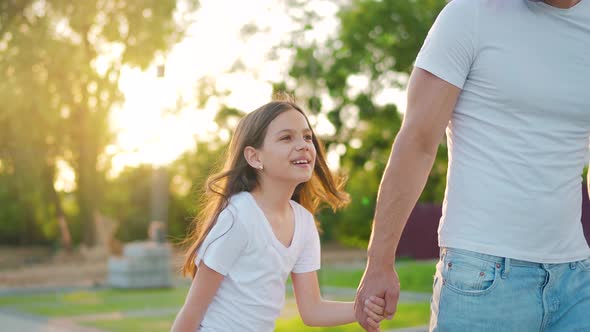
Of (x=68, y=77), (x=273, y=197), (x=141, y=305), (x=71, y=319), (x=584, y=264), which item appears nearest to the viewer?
(x=584, y=264)

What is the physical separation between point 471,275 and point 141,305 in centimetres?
1321

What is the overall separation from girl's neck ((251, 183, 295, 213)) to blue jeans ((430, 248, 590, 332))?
41.0 inches

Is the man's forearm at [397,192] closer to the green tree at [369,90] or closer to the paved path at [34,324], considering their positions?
the paved path at [34,324]

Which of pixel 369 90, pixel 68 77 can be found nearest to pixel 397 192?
pixel 68 77

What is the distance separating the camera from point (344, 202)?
363cm

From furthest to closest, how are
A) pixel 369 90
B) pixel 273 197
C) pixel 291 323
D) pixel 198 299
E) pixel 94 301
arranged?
pixel 369 90 → pixel 94 301 → pixel 291 323 → pixel 273 197 → pixel 198 299

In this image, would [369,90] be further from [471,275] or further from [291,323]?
[471,275]

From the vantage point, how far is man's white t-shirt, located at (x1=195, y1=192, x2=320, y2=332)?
3.00 m

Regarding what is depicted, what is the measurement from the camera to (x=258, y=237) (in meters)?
3.06

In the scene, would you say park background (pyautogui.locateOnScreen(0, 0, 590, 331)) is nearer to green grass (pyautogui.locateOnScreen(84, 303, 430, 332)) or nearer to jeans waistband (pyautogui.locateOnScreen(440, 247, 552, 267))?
green grass (pyautogui.locateOnScreen(84, 303, 430, 332))

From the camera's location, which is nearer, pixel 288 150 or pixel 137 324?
pixel 288 150

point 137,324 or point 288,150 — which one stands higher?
point 288,150

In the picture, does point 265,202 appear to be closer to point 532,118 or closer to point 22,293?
point 532,118

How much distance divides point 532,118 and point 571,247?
348mm
